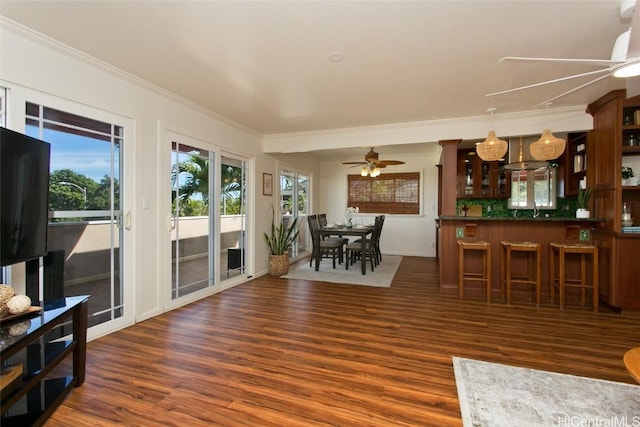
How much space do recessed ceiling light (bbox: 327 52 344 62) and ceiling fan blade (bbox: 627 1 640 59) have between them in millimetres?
1722

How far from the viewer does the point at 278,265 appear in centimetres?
520

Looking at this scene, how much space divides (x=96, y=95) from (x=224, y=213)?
2083mm

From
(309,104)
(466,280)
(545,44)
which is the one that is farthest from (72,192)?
(466,280)

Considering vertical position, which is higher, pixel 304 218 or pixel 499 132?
pixel 499 132

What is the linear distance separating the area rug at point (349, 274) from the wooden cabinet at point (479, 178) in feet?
6.71

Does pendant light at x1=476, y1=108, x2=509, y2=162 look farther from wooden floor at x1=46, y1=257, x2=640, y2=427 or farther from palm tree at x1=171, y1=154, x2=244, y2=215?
palm tree at x1=171, y1=154, x2=244, y2=215

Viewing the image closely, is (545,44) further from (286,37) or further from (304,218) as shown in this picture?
(304,218)

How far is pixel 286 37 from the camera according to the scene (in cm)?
224

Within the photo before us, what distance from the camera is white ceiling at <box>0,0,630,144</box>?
6.36ft

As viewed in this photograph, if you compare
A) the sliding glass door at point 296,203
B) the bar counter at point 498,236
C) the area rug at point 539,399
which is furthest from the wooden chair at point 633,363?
the sliding glass door at point 296,203

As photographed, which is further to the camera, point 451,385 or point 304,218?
point 304,218

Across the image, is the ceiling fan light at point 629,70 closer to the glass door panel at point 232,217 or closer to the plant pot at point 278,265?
the glass door panel at point 232,217

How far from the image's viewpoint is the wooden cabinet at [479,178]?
5.82 metres

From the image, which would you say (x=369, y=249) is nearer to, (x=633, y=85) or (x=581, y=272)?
(x=581, y=272)
